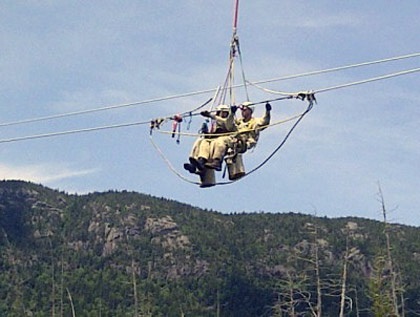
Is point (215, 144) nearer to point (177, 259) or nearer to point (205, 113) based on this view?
point (205, 113)

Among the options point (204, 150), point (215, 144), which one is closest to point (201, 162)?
point (204, 150)

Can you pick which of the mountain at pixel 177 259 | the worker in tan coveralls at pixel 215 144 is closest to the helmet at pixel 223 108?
the worker in tan coveralls at pixel 215 144

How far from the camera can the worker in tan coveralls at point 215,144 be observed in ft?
55.9

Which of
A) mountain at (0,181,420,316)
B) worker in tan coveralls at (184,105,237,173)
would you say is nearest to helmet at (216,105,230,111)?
worker in tan coveralls at (184,105,237,173)

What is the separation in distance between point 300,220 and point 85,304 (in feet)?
222

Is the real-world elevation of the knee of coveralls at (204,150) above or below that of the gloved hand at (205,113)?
below

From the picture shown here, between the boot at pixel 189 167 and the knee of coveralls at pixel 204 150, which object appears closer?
the knee of coveralls at pixel 204 150

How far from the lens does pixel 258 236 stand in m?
189

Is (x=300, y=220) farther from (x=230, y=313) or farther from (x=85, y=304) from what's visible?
(x=85, y=304)

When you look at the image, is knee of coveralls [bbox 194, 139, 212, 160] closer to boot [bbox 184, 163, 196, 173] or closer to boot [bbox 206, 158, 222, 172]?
boot [bbox 206, 158, 222, 172]

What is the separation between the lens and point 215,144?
56.5 ft

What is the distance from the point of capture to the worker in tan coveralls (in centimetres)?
1705

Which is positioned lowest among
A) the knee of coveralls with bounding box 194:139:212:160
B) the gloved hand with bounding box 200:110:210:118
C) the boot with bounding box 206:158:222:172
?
the boot with bounding box 206:158:222:172

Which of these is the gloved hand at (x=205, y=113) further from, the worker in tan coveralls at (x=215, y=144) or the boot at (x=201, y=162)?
the boot at (x=201, y=162)
